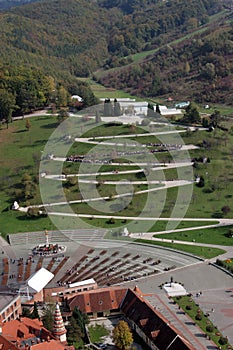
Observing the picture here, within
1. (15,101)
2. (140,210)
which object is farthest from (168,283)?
(15,101)

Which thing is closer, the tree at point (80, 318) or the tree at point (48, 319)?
the tree at point (48, 319)

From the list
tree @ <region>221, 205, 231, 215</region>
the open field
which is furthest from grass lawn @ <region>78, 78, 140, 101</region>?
tree @ <region>221, 205, 231, 215</region>

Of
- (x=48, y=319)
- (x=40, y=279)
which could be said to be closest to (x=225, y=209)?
(x=40, y=279)

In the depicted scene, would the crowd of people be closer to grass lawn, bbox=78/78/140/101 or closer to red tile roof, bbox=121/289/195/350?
red tile roof, bbox=121/289/195/350

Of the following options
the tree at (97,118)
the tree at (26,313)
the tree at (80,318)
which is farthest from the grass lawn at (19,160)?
the tree at (80,318)

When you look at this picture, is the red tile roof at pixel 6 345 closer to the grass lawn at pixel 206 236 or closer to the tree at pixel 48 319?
the tree at pixel 48 319

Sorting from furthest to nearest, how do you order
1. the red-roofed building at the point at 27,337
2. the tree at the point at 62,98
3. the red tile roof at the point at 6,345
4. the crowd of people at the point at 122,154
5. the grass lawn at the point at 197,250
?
the tree at the point at 62,98, the crowd of people at the point at 122,154, the grass lawn at the point at 197,250, the red-roofed building at the point at 27,337, the red tile roof at the point at 6,345

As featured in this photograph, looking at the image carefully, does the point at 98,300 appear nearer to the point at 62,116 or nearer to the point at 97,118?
the point at 97,118
